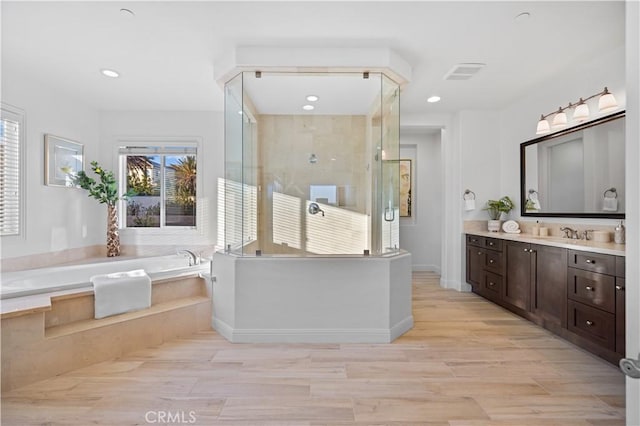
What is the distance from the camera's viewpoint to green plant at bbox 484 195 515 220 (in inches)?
163

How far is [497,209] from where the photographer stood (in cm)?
419

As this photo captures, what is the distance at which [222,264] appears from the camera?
2906mm

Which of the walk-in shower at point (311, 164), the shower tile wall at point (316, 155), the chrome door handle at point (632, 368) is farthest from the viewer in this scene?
the shower tile wall at point (316, 155)

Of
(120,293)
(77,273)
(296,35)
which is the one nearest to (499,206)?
(296,35)

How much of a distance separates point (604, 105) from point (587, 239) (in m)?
1.19

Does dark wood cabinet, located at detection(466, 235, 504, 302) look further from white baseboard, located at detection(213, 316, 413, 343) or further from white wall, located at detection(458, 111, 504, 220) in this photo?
white baseboard, located at detection(213, 316, 413, 343)

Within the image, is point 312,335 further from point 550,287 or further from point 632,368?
point 632,368

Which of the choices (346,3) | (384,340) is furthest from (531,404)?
(346,3)

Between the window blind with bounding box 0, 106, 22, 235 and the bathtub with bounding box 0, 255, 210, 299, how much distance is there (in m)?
0.51

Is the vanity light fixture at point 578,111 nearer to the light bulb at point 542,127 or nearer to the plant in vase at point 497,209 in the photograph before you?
the light bulb at point 542,127

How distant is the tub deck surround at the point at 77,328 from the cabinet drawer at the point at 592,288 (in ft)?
10.2

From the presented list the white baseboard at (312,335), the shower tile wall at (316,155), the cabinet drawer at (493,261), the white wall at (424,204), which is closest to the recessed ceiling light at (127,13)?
the shower tile wall at (316,155)

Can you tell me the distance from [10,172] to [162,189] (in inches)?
63.4

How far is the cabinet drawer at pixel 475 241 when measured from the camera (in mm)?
3998
